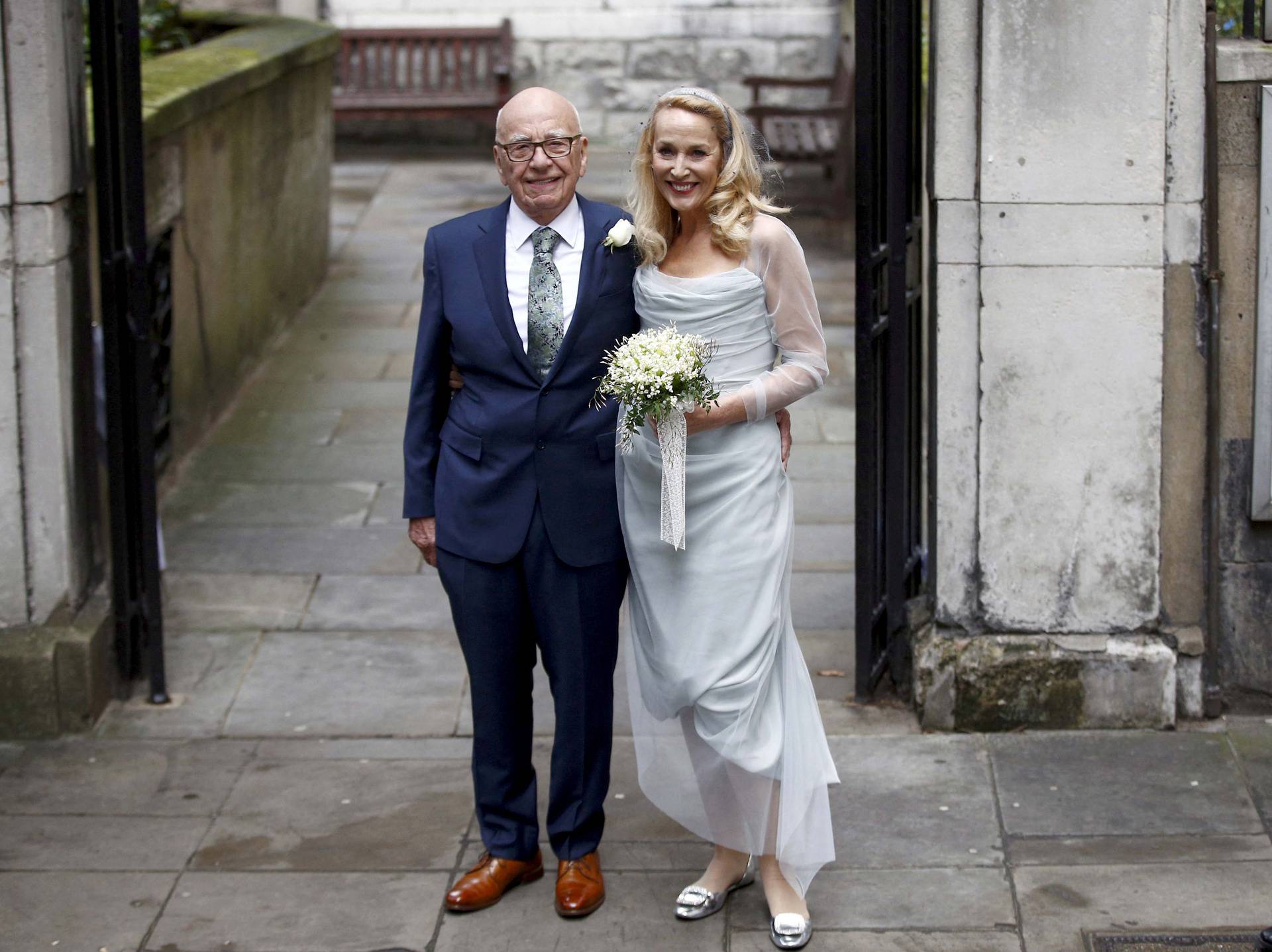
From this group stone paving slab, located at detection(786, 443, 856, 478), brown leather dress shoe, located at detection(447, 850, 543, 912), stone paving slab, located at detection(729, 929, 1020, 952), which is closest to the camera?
stone paving slab, located at detection(729, 929, 1020, 952)

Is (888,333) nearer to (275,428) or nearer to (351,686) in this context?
(351,686)

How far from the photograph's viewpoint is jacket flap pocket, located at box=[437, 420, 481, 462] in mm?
4270

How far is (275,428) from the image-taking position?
29.6 feet

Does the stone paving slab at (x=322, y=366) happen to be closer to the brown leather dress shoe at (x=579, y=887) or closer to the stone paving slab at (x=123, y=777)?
the stone paving slab at (x=123, y=777)

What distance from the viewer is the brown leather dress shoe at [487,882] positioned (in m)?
4.48

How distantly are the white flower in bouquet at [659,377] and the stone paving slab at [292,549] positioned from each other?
3266 millimetres

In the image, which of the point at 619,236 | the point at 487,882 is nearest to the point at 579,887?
the point at 487,882

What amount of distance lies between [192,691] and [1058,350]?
9.90ft

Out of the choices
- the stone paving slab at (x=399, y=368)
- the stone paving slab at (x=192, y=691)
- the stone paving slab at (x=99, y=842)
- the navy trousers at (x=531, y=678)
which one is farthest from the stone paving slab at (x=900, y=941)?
the stone paving slab at (x=399, y=368)

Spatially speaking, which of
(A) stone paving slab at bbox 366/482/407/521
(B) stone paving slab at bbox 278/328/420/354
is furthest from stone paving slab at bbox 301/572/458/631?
(B) stone paving slab at bbox 278/328/420/354

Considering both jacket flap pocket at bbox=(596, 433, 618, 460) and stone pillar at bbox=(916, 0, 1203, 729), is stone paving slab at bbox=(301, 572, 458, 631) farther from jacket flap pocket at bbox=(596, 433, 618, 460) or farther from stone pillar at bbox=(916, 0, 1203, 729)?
jacket flap pocket at bbox=(596, 433, 618, 460)

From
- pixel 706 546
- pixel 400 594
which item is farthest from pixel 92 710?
pixel 706 546

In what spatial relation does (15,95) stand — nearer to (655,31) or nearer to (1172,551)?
(1172,551)

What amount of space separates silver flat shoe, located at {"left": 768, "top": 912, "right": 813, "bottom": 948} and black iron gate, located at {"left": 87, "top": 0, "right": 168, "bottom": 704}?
2.46 metres
